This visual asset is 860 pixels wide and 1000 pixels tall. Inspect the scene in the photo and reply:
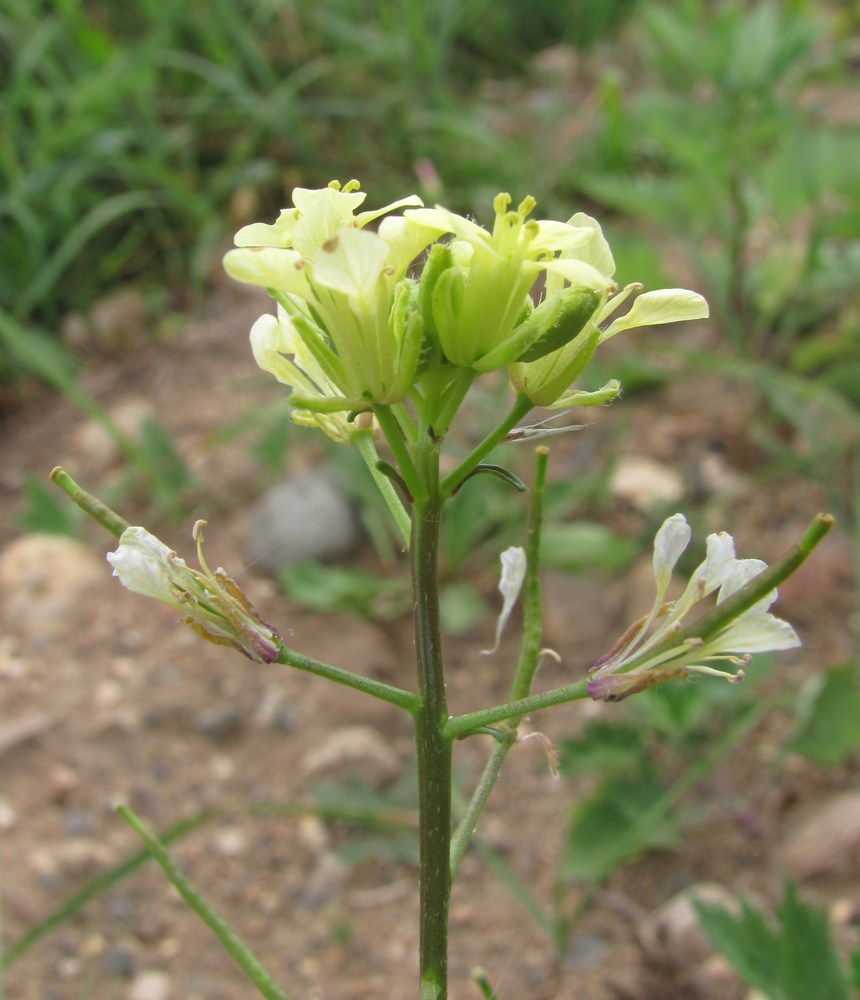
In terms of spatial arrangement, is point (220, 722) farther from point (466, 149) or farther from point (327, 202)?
point (466, 149)

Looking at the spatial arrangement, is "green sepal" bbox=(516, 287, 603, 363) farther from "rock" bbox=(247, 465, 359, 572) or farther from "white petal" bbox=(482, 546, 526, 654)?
"rock" bbox=(247, 465, 359, 572)

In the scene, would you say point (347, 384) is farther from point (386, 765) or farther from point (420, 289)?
point (386, 765)

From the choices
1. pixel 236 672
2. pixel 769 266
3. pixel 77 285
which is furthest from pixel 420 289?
pixel 77 285

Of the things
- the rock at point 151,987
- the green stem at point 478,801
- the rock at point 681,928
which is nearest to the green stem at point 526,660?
the green stem at point 478,801

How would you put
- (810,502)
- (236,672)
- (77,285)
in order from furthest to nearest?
(77,285)
(810,502)
(236,672)

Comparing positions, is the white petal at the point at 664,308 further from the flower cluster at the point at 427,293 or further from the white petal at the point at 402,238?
the white petal at the point at 402,238

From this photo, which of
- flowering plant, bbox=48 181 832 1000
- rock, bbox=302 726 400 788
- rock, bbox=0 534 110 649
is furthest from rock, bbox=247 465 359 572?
flowering plant, bbox=48 181 832 1000
